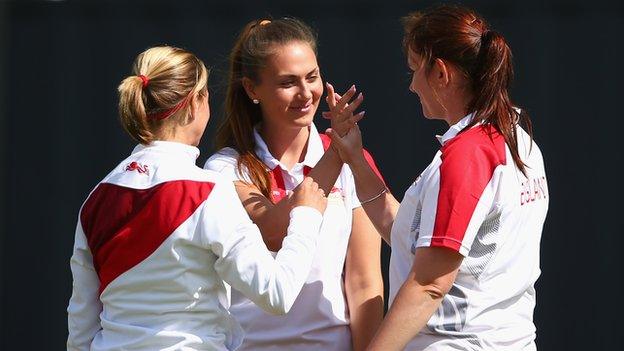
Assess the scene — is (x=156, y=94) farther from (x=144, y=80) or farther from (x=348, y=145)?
(x=348, y=145)

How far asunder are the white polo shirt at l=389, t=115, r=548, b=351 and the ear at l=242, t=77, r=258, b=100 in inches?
25.2

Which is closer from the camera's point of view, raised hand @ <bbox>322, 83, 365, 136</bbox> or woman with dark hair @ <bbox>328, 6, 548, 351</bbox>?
woman with dark hair @ <bbox>328, 6, 548, 351</bbox>

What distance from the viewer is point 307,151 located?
303cm

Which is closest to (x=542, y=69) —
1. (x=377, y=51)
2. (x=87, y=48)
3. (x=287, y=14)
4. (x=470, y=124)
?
(x=377, y=51)

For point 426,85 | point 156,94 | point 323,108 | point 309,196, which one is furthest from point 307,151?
point 323,108

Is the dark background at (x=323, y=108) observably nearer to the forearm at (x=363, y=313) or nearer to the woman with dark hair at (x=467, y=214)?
the forearm at (x=363, y=313)

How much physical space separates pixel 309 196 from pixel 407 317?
42 cm

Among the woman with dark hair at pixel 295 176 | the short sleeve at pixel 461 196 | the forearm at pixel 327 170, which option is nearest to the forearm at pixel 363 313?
the woman with dark hair at pixel 295 176

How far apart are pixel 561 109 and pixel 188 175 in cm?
328

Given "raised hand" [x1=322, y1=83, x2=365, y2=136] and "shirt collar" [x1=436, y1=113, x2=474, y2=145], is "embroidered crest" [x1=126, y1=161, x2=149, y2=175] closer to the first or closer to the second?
"raised hand" [x1=322, y1=83, x2=365, y2=136]

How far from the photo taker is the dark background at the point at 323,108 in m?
5.31

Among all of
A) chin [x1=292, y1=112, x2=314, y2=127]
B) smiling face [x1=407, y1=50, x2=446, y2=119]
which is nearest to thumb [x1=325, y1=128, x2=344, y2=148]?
chin [x1=292, y1=112, x2=314, y2=127]

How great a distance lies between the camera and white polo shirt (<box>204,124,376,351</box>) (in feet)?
9.41

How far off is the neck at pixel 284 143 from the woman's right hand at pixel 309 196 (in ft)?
0.99
